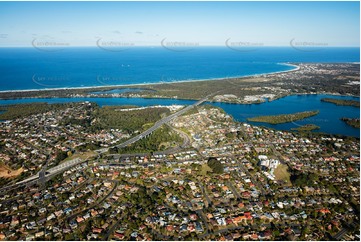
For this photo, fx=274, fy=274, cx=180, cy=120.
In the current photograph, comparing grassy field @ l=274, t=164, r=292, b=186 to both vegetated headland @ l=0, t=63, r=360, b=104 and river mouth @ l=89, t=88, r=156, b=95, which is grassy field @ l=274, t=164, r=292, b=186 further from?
river mouth @ l=89, t=88, r=156, b=95

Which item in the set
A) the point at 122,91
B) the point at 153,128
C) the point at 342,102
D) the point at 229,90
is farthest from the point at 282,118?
the point at 122,91

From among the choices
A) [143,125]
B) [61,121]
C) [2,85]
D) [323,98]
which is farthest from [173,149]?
[2,85]

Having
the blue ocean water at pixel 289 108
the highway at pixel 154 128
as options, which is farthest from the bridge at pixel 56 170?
the blue ocean water at pixel 289 108

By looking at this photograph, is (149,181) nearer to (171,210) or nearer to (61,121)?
(171,210)

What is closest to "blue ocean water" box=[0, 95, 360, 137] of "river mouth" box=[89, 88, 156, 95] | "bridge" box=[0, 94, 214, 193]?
"river mouth" box=[89, 88, 156, 95]

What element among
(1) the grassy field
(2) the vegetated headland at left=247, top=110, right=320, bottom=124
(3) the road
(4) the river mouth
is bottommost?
(4) the river mouth

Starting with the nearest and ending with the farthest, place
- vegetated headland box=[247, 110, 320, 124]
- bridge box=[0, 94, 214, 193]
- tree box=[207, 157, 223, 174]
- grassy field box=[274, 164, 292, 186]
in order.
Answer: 1. bridge box=[0, 94, 214, 193]
2. grassy field box=[274, 164, 292, 186]
3. tree box=[207, 157, 223, 174]
4. vegetated headland box=[247, 110, 320, 124]
